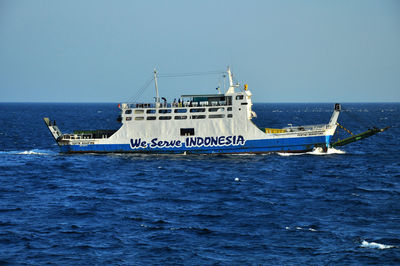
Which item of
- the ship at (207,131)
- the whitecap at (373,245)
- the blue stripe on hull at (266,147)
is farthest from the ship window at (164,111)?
the whitecap at (373,245)

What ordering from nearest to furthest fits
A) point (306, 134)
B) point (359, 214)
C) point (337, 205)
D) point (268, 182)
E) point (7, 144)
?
1. point (359, 214)
2. point (337, 205)
3. point (268, 182)
4. point (306, 134)
5. point (7, 144)

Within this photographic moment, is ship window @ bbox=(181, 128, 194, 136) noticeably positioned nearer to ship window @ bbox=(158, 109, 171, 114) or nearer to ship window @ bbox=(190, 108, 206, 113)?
ship window @ bbox=(190, 108, 206, 113)

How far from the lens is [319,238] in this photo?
2736cm

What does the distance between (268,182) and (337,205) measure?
985cm

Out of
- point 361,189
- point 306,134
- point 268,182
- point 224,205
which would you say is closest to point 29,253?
point 224,205

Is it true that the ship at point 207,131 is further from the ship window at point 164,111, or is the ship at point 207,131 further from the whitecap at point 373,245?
→ the whitecap at point 373,245

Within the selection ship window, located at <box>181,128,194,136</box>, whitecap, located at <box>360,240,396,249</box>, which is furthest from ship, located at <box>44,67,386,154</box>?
whitecap, located at <box>360,240,396,249</box>

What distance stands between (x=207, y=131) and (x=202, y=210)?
24.5 m

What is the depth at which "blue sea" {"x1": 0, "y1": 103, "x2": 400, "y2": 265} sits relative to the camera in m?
25.5

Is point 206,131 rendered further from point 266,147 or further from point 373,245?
point 373,245

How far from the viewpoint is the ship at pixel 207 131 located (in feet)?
189

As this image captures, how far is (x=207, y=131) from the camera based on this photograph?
57.9 metres

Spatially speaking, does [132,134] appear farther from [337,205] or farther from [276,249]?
[276,249]

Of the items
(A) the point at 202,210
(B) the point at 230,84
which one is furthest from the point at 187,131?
(A) the point at 202,210
